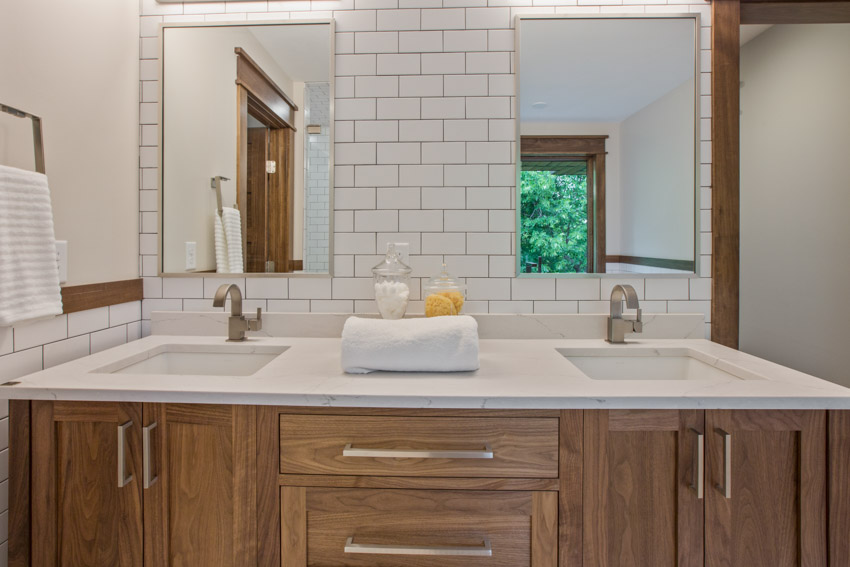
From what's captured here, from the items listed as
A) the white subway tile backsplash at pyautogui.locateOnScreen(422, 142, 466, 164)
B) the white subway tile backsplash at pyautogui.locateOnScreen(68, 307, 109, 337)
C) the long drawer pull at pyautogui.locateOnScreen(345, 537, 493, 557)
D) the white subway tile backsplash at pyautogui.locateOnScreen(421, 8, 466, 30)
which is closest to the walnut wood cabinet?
the long drawer pull at pyautogui.locateOnScreen(345, 537, 493, 557)

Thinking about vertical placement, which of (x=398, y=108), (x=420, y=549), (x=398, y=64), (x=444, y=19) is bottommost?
(x=420, y=549)

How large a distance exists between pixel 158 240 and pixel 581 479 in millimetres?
1558

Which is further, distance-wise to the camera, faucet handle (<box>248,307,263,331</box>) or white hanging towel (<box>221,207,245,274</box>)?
white hanging towel (<box>221,207,245,274</box>)

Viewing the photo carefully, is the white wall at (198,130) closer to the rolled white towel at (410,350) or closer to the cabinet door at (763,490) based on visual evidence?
the rolled white towel at (410,350)

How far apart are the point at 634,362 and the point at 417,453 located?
83 cm

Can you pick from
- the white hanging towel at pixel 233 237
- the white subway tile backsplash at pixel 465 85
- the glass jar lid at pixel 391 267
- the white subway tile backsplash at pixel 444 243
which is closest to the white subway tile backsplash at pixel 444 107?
the white subway tile backsplash at pixel 465 85

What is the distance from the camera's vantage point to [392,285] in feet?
5.01

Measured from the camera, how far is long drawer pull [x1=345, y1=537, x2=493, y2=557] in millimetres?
1023

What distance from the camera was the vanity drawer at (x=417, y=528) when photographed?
1.03m

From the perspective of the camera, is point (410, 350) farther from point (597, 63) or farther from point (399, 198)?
point (597, 63)

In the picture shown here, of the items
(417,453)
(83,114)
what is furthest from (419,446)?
(83,114)

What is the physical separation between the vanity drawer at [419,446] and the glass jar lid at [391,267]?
0.64m

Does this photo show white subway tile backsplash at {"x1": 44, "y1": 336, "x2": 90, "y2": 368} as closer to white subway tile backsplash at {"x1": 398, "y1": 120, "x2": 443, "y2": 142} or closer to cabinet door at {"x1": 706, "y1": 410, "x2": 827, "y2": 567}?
white subway tile backsplash at {"x1": 398, "y1": 120, "x2": 443, "y2": 142}

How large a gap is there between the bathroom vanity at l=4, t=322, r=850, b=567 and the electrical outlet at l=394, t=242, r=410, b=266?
659 millimetres
